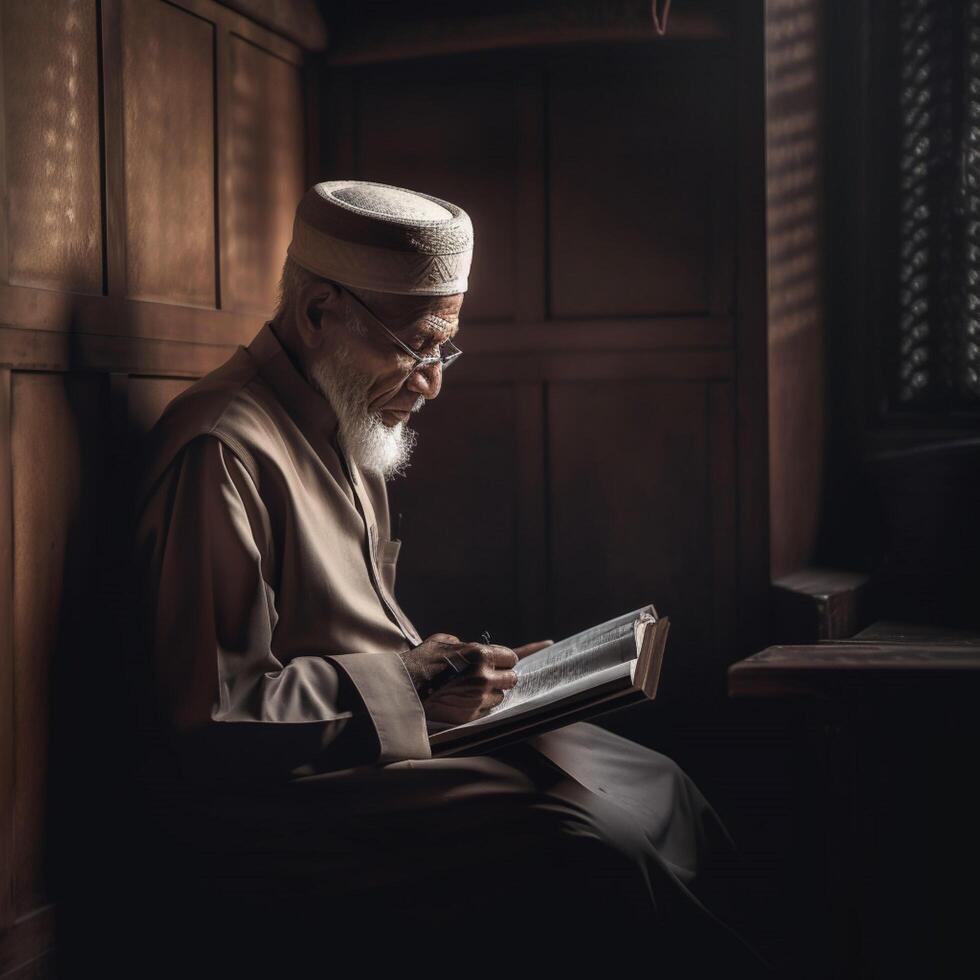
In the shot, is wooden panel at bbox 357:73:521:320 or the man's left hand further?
wooden panel at bbox 357:73:521:320

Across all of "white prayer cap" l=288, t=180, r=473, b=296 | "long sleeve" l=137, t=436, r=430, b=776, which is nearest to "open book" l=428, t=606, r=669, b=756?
"long sleeve" l=137, t=436, r=430, b=776

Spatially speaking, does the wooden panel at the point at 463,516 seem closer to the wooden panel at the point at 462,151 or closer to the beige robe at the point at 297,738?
the wooden panel at the point at 462,151

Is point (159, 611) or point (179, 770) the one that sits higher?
point (159, 611)

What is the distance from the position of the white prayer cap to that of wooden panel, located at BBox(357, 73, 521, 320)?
995 mm

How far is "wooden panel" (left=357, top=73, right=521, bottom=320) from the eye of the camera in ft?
11.9

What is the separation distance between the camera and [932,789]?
2871 millimetres

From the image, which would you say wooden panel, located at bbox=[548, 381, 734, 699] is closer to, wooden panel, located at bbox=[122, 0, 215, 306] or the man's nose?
the man's nose

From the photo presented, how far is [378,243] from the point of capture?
99.3 inches

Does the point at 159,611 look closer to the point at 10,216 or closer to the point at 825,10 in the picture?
the point at 10,216

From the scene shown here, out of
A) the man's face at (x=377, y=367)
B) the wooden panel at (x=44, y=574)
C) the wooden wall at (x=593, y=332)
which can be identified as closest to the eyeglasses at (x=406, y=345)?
the man's face at (x=377, y=367)

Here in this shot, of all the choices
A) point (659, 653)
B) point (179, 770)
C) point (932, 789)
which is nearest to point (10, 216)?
point (179, 770)

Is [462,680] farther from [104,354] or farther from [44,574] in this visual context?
[104,354]

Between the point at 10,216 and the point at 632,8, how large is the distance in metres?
1.89

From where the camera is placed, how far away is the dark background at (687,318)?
3.04 metres
